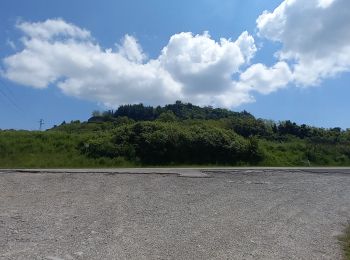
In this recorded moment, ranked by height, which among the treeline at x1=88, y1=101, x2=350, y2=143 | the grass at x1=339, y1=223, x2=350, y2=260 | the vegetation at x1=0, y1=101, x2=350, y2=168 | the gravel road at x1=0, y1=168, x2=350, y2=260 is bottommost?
the grass at x1=339, y1=223, x2=350, y2=260

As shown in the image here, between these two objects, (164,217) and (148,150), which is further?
(148,150)

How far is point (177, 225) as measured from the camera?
10430mm

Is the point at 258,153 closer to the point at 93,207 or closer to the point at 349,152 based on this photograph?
the point at 349,152

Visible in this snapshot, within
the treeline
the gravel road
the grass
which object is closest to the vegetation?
the treeline

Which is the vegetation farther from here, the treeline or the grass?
the grass

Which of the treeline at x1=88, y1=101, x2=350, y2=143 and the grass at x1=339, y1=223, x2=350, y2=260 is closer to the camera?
the grass at x1=339, y1=223, x2=350, y2=260

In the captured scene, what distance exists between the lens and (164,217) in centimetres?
1121

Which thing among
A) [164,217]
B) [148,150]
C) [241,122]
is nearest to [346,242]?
[164,217]

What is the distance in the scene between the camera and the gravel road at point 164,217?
27.4ft

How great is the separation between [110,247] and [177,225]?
2.54m

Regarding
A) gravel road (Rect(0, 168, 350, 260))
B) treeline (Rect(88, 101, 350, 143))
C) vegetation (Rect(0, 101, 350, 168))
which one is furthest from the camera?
treeline (Rect(88, 101, 350, 143))

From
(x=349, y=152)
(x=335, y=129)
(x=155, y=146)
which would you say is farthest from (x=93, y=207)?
(x=335, y=129)

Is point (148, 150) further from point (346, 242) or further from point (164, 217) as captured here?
point (346, 242)

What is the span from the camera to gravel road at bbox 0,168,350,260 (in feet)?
27.4
